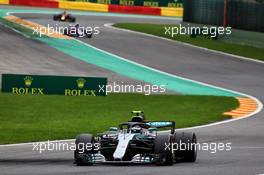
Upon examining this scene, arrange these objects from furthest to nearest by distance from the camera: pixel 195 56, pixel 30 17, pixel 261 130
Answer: pixel 30 17 → pixel 195 56 → pixel 261 130

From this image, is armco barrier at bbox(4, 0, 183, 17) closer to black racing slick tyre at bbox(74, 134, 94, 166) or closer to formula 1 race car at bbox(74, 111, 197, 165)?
formula 1 race car at bbox(74, 111, 197, 165)

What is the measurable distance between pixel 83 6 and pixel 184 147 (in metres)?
74.7

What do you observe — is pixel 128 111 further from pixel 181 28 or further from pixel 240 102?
pixel 181 28

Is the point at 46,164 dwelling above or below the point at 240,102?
above

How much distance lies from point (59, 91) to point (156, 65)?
17.2 m

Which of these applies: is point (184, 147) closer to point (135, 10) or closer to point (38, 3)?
point (38, 3)

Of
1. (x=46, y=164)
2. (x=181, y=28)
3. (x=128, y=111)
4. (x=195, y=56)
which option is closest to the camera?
(x=46, y=164)

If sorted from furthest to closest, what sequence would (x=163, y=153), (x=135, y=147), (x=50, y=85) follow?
(x=50, y=85)
(x=135, y=147)
(x=163, y=153)

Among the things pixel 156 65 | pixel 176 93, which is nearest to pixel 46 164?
pixel 176 93

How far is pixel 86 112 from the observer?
112 feet

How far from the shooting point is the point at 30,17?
81.1 meters

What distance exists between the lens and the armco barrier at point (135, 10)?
95.8 metres

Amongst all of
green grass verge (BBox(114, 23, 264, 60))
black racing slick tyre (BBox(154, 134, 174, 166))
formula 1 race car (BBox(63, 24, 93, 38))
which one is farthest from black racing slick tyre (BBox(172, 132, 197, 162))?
formula 1 race car (BBox(63, 24, 93, 38))

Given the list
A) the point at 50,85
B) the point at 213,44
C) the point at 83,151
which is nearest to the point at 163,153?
the point at 83,151
